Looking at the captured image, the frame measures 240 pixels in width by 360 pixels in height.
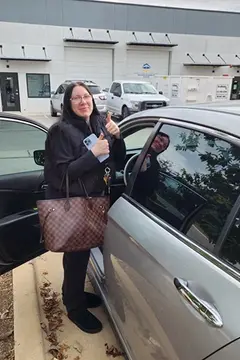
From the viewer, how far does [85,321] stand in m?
2.40

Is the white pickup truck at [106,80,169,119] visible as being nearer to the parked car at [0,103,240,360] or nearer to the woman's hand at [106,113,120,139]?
the woman's hand at [106,113,120,139]

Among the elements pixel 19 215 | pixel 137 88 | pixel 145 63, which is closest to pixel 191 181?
pixel 19 215

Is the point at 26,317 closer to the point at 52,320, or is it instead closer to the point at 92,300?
the point at 52,320

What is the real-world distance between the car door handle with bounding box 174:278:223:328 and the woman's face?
1184mm

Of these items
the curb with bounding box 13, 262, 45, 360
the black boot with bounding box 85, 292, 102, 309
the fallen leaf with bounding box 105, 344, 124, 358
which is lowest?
the curb with bounding box 13, 262, 45, 360

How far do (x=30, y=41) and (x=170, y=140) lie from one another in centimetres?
2504

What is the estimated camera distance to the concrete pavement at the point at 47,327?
2.22 meters

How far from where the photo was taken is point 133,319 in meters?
1.70

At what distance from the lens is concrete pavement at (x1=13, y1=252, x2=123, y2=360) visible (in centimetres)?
222

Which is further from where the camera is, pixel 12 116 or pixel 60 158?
pixel 12 116

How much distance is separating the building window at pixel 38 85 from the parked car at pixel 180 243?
2370 cm

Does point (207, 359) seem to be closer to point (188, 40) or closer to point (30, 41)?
point (30, 41)

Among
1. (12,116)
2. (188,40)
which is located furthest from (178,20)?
(12,116)

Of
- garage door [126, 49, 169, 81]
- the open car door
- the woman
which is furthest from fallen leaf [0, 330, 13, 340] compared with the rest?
garage door [126, 49, 169, 81]
